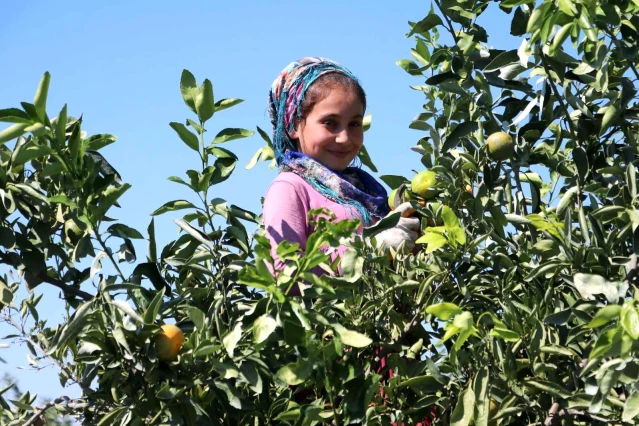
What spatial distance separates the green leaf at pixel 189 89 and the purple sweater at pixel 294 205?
0.49 metres

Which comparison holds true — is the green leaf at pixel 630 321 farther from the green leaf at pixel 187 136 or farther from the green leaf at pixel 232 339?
the green leaf at pixel 187 136

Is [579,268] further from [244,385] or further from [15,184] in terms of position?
[15,184]

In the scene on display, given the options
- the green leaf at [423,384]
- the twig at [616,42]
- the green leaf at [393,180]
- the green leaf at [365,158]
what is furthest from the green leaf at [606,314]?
the green leaf at [365,158]

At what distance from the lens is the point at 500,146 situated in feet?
6.45

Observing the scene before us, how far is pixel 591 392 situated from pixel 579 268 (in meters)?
0.25

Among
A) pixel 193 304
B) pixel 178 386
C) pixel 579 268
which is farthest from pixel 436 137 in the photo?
pixel 178 386

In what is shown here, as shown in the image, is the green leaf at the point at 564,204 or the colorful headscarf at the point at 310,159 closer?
the green leaf at the point at 564,204

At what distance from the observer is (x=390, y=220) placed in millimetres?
1830

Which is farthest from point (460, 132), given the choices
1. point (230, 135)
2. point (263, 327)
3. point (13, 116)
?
point (13, 116)

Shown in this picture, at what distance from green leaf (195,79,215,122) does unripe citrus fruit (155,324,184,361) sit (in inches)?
17.0

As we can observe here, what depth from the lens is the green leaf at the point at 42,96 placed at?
1.72m

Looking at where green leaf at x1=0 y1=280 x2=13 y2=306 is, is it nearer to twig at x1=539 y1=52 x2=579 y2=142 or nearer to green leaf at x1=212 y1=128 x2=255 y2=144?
green leaf at x1=212 y1=128 x2=255 y2=144

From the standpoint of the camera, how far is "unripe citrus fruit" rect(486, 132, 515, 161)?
1.96 metres

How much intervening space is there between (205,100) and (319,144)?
0.94 metres
